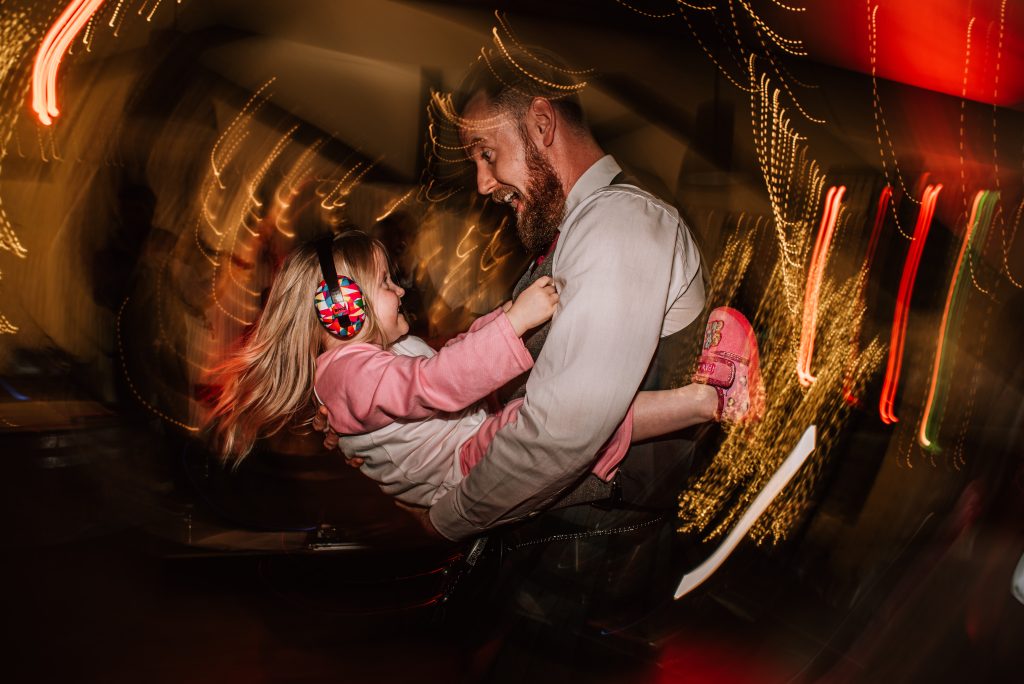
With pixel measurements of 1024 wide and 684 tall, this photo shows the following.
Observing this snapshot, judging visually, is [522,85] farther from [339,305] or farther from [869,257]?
[869,257]

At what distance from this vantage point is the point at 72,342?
1.95m

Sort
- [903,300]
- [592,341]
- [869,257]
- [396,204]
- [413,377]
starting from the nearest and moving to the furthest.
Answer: [592,341], [413,377], [396,204], [903,300], [869,257]

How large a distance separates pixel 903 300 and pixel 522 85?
198 cm

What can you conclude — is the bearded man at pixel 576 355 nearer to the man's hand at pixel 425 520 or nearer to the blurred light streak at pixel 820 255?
the man's hand at pixel 425 520

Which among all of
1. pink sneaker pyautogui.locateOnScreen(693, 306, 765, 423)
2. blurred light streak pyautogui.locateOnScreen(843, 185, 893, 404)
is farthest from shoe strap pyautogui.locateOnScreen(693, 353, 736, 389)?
blurred light streak pyautogui.locateOnScreen(843, 185, 893, 404)

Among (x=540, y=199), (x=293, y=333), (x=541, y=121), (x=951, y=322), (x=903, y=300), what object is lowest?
(x=293, y=333)

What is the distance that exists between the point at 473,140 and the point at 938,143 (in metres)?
1.77

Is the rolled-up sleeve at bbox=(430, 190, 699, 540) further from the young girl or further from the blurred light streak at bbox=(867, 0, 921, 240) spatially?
the blurred light streak at bbox=(867, 0, 921, 240)

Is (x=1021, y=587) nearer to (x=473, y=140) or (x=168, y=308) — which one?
(x=473, y=140)

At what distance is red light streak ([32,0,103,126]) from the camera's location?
51.9 inches

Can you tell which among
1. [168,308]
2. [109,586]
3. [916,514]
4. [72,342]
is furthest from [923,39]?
[72,342]

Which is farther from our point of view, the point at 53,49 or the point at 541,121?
the point at 53,49

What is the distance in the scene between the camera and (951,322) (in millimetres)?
1734

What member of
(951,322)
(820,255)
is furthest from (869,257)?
(951,322)
